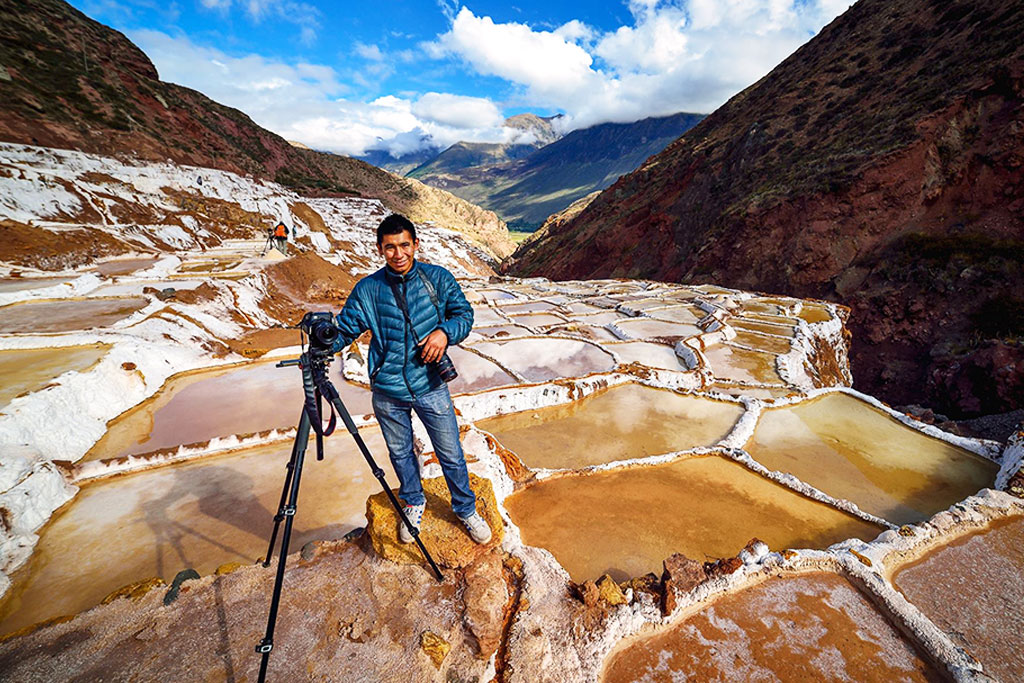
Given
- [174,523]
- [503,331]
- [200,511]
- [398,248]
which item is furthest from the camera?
[503,331]

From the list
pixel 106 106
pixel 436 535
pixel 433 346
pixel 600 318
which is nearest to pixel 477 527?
pixel 436 535

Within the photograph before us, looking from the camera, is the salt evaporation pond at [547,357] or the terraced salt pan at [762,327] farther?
the terraced salt pan at [762,327]

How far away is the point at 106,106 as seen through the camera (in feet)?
97.0

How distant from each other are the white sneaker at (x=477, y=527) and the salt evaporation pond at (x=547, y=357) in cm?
716

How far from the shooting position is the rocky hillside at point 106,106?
79.0 feet

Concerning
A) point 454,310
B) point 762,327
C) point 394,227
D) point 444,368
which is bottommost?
point 762,327

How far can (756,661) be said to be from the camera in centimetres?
304

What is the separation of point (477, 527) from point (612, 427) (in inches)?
197

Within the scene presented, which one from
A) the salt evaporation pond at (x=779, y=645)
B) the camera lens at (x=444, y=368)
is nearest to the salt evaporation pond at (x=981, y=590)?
the salt evaporation pond at (x=779, y=645)

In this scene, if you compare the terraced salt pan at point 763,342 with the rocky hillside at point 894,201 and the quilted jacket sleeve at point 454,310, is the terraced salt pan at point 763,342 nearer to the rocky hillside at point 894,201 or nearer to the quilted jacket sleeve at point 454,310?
the rocky hillside at point 894,201

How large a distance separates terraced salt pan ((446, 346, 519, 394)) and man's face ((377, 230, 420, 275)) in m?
6.71

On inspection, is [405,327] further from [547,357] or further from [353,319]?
[547,357]

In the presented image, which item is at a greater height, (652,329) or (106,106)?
(106,106)

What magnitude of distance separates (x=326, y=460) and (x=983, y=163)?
1412 inches
